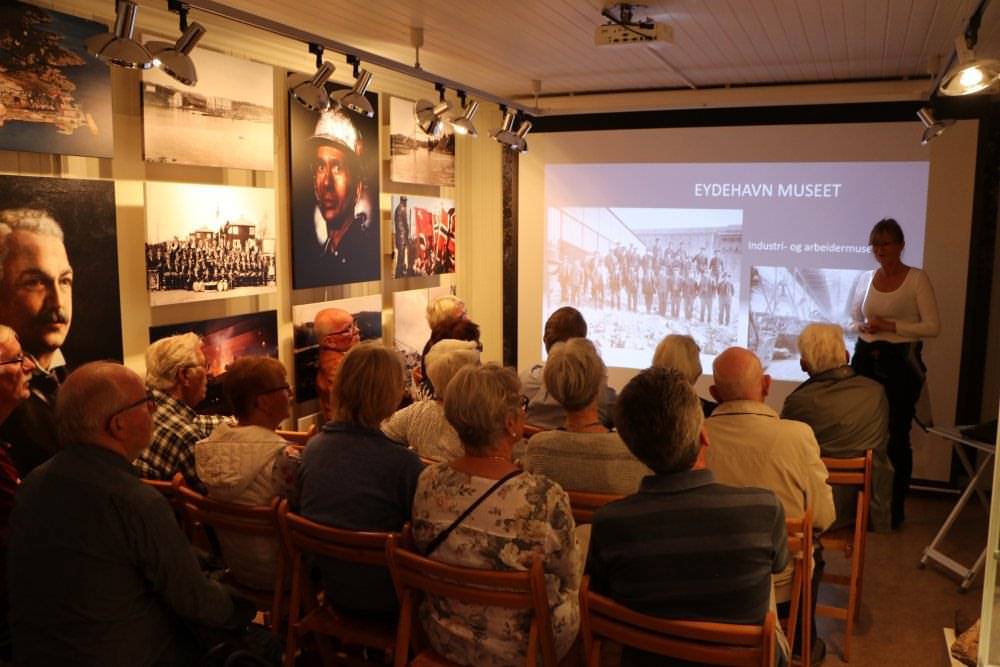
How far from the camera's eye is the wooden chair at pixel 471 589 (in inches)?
81.2

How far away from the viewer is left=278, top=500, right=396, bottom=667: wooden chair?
2.36 metres

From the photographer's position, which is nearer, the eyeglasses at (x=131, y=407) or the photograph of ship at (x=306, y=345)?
the eyeglasses at (x=131, y=407)

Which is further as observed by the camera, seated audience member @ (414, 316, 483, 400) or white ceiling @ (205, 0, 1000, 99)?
seated audience member @ (414, 316, 483, 400)

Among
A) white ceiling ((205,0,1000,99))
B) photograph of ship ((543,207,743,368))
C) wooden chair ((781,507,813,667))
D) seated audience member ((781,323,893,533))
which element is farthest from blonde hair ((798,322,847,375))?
photograph of ship ((543,207,743,368))

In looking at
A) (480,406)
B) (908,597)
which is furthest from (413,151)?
(908,597)

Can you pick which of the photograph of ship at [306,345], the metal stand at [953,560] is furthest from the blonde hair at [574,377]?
the photograph of ship at [306,345]

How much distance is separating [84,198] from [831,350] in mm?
3324

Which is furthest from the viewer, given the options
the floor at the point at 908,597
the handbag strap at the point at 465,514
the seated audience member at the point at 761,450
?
the floor at the point at 908,597

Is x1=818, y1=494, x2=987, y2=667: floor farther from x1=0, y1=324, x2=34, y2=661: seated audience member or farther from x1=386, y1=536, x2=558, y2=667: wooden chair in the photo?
x1=0, y1=324, x2=34, y2=661: seated audience member

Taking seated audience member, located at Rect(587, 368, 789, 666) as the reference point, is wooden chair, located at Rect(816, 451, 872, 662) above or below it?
below

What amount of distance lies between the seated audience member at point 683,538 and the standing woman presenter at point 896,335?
3.64m

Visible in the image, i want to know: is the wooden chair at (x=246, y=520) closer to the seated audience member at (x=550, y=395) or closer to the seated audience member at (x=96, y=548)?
the seated audience member at (x=96, y=548)

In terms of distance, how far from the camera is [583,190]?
6746mm

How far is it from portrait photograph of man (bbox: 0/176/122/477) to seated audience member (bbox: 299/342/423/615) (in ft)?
4.38
